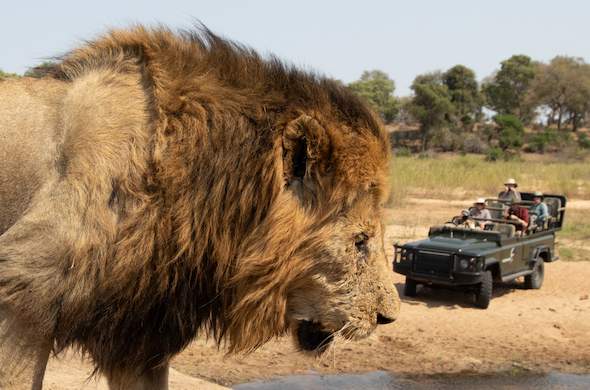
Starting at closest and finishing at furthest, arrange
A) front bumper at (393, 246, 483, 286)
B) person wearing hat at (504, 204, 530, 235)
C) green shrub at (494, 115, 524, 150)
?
front bumper at (393, 246, 483, 286), person wearing hat at (504, 204, 530, 235), green shrub at (494, 115, 524, 150)

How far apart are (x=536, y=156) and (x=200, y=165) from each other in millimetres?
44607

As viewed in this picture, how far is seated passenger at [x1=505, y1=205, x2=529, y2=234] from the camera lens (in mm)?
11758

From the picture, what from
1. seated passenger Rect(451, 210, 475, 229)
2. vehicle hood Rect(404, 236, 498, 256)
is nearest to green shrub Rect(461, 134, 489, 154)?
seated passenger Rect(451, 210, 475, 229)

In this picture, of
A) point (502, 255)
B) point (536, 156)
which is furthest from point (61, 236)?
point (536, 156)

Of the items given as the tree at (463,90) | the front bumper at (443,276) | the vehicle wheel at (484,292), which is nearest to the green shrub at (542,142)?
the tree at (463,90)

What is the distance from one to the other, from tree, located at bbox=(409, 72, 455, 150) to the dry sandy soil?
35622mm

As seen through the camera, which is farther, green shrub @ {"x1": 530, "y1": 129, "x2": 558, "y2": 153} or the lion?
green shrub @ {"x1": 530, "y1": 129, "x2": 558, "y2": 153}

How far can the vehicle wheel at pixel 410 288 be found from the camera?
10.9 meters

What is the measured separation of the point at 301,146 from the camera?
9.74ft

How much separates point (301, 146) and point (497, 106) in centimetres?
5786

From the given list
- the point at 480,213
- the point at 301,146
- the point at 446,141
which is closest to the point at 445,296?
the point at 480,213

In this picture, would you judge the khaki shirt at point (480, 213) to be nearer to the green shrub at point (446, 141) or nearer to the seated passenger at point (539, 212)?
the seated passenger at point (539, 212)

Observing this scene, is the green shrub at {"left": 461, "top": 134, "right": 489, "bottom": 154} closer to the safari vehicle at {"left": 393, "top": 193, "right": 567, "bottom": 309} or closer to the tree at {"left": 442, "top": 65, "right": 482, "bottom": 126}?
the tree at {"left": 442, "top": 65, "right": 482, "bottom": 126}

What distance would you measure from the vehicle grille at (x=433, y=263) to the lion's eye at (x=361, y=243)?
7.42m
